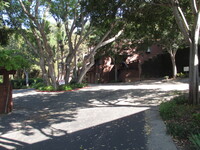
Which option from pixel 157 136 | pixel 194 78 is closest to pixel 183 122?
pixel 157 136

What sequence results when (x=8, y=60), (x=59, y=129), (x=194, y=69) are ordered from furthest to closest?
(x=194, y=69), (x=8, y=60), (x=59, y=129)

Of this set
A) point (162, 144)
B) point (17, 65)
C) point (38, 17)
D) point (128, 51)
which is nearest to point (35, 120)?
point (17, 65)

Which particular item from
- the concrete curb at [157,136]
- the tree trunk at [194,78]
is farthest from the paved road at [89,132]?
the tree trunk at [194,78]

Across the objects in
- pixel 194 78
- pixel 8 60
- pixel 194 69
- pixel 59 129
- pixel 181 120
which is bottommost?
pixel 59 129

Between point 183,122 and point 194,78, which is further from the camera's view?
point 194,78

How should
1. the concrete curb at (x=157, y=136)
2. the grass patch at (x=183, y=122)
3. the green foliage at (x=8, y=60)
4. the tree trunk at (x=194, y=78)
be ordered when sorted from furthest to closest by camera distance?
the tree trunk at (x=194, y=78), the green foliage at (x=8, y=60), the grass patch at (x=183, y=122), the concrete curb at (x=157, y=136)

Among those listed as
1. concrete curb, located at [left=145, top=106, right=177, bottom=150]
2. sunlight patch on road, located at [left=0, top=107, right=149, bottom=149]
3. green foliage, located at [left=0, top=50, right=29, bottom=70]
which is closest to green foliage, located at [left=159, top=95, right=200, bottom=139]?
concrete curb, located at [left=145, top=106, right=177, bottom=150]

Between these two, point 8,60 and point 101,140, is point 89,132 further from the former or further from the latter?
point 8,60

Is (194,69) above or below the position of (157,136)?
above

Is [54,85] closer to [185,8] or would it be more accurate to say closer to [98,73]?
[185,8]

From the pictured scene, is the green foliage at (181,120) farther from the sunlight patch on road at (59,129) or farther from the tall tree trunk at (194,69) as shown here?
the sunlight patch on road at (59,129)

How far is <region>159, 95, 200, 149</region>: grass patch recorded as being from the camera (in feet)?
→ 12.6

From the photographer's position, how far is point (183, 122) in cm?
486

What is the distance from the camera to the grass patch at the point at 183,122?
12.6 ft
